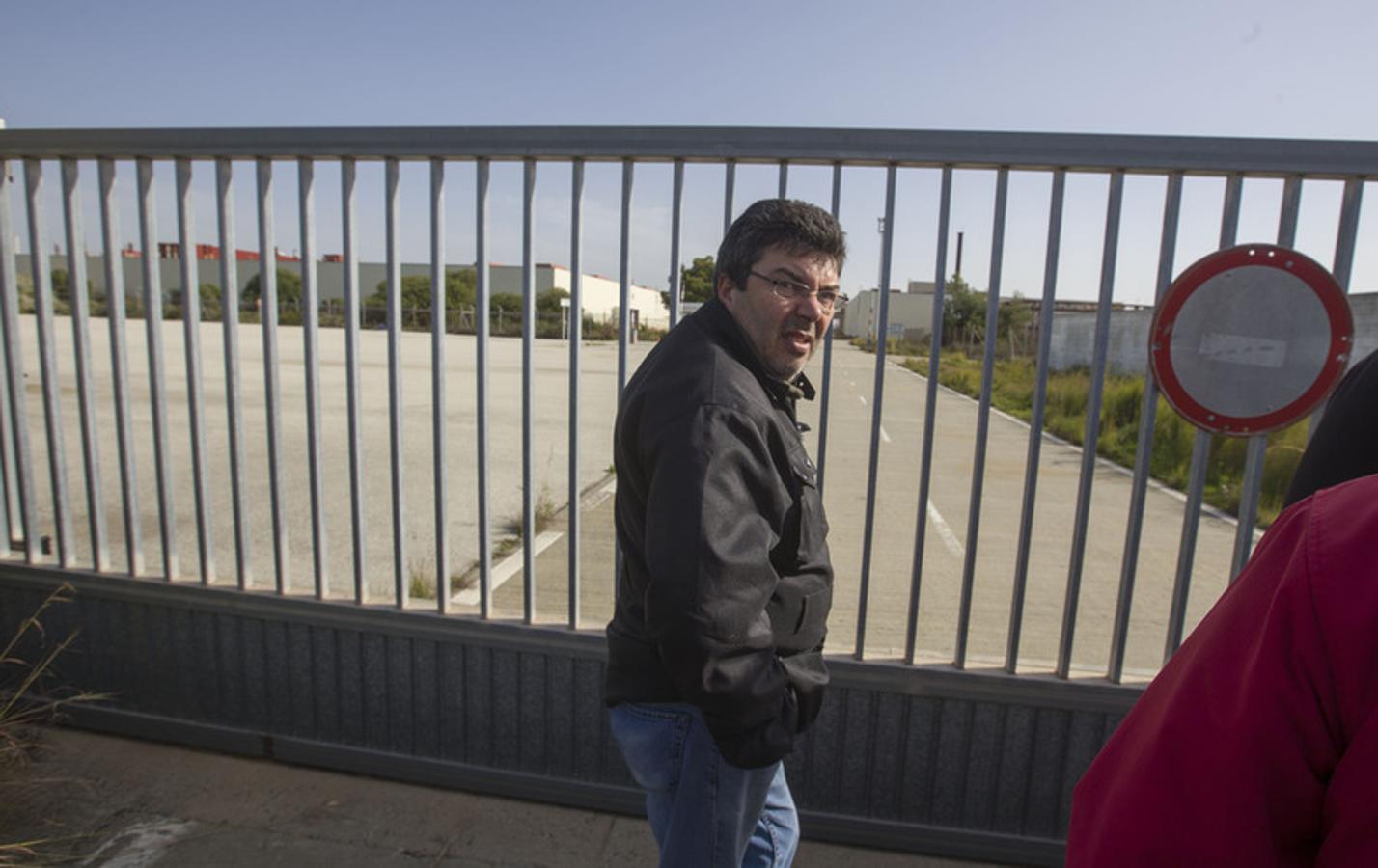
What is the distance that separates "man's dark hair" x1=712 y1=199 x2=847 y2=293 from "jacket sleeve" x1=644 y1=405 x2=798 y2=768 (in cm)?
44

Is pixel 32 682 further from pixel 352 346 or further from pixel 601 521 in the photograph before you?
pixel 601 521

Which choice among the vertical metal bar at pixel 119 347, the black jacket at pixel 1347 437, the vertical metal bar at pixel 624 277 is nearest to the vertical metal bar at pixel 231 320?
the vertical metal bar at pixel 119 347

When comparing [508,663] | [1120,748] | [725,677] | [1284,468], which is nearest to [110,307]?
[508,663]

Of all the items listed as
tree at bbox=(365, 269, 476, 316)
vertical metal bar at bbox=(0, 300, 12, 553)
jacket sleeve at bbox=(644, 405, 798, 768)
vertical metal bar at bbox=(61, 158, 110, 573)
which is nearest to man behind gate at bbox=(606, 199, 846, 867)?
jacket sleeve at bbox=(644, 405, 798, 768)

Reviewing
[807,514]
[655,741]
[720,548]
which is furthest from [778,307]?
[655,741]

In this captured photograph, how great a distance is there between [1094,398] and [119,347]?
3575mm

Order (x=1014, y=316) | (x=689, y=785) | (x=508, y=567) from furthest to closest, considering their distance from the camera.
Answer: (x=1014, y=316)
(x=508, y=567)
(x=689, y=785)

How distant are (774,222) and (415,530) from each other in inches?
225

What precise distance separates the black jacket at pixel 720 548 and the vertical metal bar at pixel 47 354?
2.64 meters

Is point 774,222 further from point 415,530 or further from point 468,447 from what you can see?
point 468,447

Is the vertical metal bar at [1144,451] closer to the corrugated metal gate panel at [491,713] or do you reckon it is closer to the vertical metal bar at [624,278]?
the corrugated metal gate panel at [491,713]

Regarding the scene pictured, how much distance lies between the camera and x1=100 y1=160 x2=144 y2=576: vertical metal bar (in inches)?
119

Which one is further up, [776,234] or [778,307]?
[776,234]

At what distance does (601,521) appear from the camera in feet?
24.0
